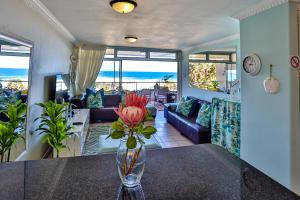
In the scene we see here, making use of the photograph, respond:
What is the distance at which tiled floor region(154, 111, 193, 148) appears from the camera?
3.82 m

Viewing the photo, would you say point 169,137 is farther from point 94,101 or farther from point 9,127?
point 9,127

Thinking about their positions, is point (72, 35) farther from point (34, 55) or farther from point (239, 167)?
point (239, 167)

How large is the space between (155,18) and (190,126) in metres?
2.23

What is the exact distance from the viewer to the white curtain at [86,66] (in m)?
5.79

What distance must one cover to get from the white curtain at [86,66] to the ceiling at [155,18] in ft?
4.96

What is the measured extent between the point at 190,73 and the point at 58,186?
572cm

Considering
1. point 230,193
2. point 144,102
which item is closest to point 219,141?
point 230,193

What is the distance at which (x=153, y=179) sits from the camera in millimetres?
937

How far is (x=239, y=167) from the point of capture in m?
1.07

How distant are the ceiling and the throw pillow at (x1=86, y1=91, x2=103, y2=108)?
1.87m

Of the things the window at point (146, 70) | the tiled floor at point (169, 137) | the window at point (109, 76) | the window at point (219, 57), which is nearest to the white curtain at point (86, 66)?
the window at point (109, 76)

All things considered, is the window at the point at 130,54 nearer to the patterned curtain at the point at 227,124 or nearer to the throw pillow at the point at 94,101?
the throw pillow at the point at 94,101

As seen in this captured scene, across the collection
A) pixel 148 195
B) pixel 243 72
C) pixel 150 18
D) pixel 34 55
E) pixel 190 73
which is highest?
pixel 150 18

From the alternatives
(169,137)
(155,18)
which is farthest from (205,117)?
(155,18)
